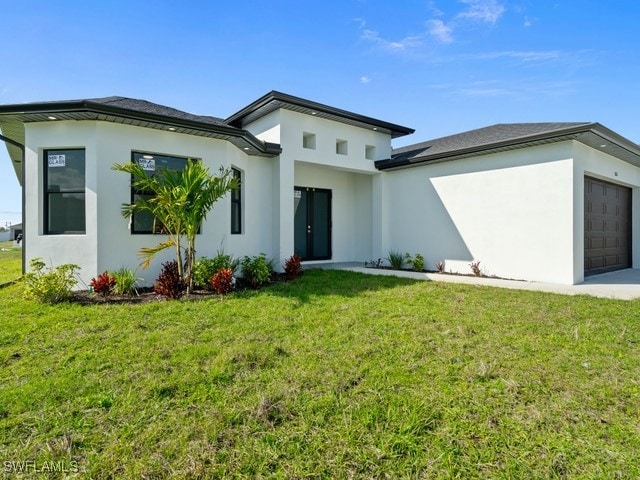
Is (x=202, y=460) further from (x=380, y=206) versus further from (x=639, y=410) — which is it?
(x=380, y=206)

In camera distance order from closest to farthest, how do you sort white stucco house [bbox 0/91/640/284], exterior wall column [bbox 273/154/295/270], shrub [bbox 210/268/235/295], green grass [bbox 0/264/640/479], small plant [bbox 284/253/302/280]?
1. green grass [bbox 0/264/640/479]
2. shrub [bbox 210/268/235/295]
3. white stucco house [bbox 0/91/640/284]
4. small plant [bbox 284/253/302/280]
5. exterior wall column [bbox 273/154/295/270]

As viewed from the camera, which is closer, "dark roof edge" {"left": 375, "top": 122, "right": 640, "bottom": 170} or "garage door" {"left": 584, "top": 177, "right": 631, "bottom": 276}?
"dark roof edge" {"left": 375, "top": 122, "right": 640, "bottom": 170}

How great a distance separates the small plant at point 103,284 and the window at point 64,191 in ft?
4.66

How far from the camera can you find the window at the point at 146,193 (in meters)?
7.29

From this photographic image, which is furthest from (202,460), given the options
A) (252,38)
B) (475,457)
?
(252,38)

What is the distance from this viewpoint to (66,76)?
7.97 m

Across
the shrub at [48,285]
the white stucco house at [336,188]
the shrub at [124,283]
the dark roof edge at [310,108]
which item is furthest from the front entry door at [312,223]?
the shrub at [48,285]

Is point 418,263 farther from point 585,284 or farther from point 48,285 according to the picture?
point 48,285

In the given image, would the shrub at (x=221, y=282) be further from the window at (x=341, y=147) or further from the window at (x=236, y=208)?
the window at (x=341, y=147)

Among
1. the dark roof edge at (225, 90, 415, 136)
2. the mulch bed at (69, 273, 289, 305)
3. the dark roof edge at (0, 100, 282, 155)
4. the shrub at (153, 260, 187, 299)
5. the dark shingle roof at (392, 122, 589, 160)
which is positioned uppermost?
the dark roof edge at (225, 90, 415, 136)

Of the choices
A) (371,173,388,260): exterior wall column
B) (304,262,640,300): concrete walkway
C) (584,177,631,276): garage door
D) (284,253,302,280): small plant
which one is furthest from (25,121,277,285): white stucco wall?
(584,177,631,276): garage door

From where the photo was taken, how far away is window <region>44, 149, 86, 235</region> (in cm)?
700

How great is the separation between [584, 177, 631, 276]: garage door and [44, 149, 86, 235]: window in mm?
12204

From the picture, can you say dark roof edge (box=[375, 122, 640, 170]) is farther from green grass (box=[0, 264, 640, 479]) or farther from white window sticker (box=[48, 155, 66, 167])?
white window sticker (box=[48, 155, 66, 167])
